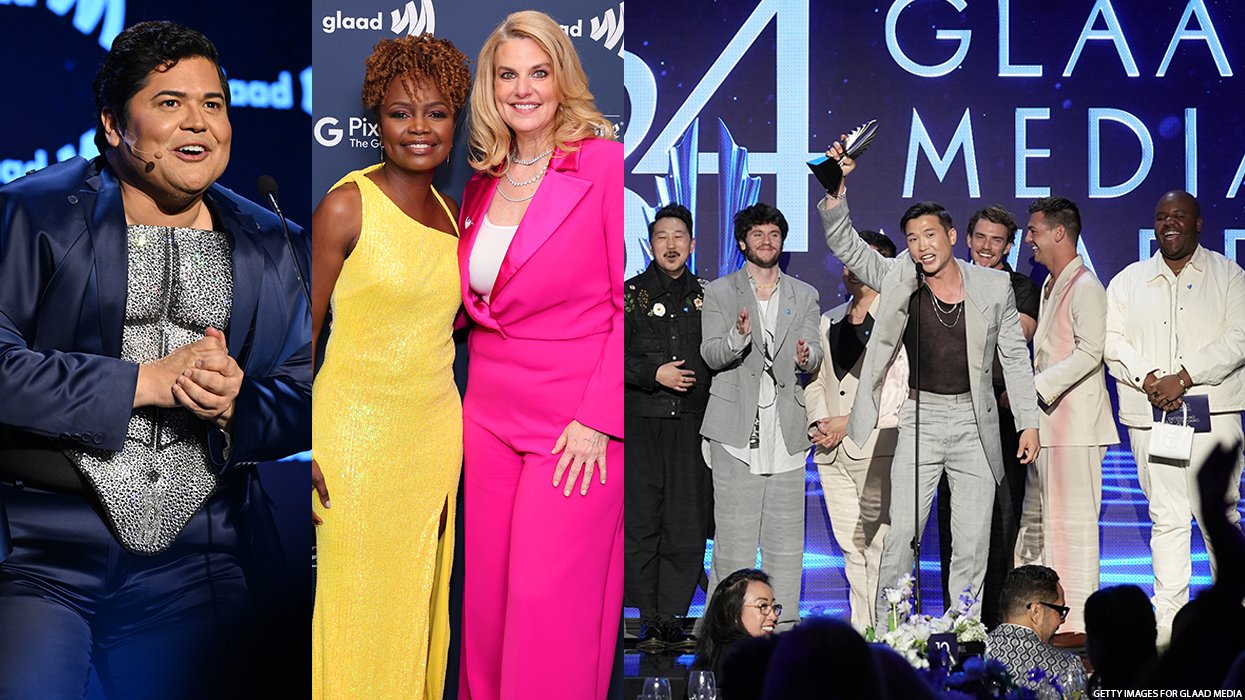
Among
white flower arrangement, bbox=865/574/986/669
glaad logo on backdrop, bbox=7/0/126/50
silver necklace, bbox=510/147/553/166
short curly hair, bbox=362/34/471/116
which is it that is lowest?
white flower arrangement, bbox=865/574/986/669

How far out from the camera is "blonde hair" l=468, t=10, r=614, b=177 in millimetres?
3191

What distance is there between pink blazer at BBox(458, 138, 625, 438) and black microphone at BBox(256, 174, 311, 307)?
392 mm

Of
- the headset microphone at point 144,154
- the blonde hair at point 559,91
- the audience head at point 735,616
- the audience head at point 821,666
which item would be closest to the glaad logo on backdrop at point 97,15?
the headset microphone at point 144,154

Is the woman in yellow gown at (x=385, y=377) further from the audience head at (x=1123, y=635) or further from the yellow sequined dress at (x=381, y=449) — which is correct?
the audience head at (x=1123, y=635)

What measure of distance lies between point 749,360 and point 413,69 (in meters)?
2.71

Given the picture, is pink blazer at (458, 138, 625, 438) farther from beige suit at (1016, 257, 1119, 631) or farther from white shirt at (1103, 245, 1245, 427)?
white shirt at (1103, 245, 1245, 427)

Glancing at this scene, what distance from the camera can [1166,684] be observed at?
70.2 inches

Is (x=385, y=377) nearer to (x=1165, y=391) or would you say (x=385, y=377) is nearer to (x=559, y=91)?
(x=559, y=91)

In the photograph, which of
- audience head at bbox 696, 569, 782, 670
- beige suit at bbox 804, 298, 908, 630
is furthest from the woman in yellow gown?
beige suit at bbox 804, 298, 908, 630

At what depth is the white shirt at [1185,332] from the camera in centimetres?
571

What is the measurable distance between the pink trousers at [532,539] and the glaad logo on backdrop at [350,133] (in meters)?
0.56

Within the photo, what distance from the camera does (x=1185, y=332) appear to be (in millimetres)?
5766

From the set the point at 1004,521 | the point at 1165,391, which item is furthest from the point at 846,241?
the point at 1165,391

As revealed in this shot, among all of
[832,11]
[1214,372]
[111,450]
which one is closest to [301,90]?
[111,450]
